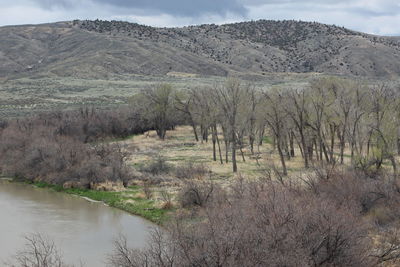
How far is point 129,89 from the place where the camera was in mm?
104562

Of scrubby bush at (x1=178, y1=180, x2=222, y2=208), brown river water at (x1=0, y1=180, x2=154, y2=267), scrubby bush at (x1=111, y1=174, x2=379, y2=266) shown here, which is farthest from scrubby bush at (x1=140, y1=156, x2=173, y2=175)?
scrubby bush at (x1=111, y1=174, x2=379, y2=266)

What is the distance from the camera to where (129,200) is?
34.3m

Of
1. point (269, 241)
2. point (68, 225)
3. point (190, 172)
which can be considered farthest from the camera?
point (190, 172)

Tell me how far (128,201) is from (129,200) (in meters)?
0.25

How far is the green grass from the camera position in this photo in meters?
30.5

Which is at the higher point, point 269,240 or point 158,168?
point 269,240

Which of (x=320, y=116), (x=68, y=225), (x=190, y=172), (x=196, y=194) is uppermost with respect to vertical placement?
(x=320, y=116)

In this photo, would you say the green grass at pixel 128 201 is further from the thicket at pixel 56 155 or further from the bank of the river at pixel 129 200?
the thicket at pixel 56 155

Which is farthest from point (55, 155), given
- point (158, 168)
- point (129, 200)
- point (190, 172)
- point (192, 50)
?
point (192, 50)

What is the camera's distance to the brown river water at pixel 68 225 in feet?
78.2

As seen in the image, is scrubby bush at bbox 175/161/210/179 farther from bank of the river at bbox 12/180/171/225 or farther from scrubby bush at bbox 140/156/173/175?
bank of the river at bbox 12/180/171/225

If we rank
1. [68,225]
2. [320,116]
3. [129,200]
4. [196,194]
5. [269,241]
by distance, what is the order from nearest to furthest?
[269,241]
[68,225]
[196,194]
[129,200]
[320,116]

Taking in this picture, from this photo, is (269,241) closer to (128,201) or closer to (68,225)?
(68,225)

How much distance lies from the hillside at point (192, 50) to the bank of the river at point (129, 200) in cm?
8575
